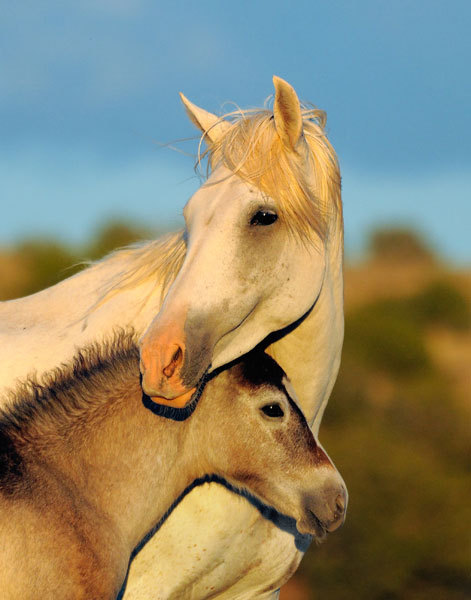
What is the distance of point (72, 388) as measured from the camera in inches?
144

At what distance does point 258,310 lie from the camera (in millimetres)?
3613

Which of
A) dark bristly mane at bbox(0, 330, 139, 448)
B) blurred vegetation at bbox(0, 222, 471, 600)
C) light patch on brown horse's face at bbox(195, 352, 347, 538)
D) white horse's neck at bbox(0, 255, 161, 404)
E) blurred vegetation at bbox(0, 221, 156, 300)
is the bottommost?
blurred vegetation at bbox(0, 222, 471, 600)

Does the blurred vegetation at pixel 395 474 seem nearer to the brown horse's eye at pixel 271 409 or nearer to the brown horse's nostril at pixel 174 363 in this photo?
the brown horse's eye at pixel 271 409

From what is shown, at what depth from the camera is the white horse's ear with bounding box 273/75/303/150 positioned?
3502 mm

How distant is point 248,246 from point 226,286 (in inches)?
7.6

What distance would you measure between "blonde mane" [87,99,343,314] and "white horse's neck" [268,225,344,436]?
0.17 meters

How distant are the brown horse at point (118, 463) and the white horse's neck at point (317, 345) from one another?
157 millimetres

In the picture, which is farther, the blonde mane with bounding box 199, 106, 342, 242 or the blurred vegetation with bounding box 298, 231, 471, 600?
the blurred vegetation with bounding box 298, 231, 471, 600

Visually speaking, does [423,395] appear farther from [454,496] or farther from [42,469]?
[42,469]

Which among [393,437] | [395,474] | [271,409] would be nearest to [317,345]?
[271,409]

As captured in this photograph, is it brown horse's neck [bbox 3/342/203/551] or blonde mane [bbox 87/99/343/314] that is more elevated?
blonde mane [bbox 87/99/343/314]

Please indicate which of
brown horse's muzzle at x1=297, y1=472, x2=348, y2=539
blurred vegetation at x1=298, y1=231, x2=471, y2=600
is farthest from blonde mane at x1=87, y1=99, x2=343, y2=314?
blurred vegetation at x1=298, y1=231, x2=471, y2=600

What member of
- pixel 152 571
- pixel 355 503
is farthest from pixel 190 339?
pixel 355 503

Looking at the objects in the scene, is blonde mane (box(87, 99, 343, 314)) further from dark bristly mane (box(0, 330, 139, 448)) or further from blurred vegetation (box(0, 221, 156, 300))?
blurred vegetation (box(0, 221, 156, 300))
